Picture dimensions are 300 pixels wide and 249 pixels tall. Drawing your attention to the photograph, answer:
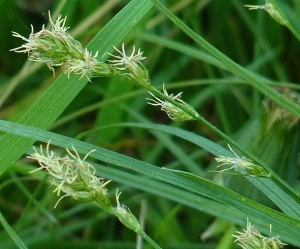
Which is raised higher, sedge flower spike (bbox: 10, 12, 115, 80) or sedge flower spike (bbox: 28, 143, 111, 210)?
sedge flower spike (bbox: 10, 12, 115, 80)

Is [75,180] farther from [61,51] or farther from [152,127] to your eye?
[152,127]

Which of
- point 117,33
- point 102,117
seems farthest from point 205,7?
point 117,33

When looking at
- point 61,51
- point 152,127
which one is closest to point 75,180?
point 61,51

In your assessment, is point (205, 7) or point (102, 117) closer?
point (102, 117)

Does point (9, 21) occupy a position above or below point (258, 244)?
above

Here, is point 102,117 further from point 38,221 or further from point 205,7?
point 205,7

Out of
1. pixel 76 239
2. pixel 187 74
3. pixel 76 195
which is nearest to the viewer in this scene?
pixel 76 195

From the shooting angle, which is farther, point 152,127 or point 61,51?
point 152,127

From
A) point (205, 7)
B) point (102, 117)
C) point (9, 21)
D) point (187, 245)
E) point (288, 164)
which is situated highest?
point (9, 21)

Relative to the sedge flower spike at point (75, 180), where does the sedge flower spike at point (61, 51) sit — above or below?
above

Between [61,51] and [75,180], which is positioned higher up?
[61,51]

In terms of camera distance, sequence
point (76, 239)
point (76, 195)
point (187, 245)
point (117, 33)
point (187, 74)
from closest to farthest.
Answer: point (76, 195) < point (117, 33) < point (187, 245) < point (76, 239) < point (187, 74)
